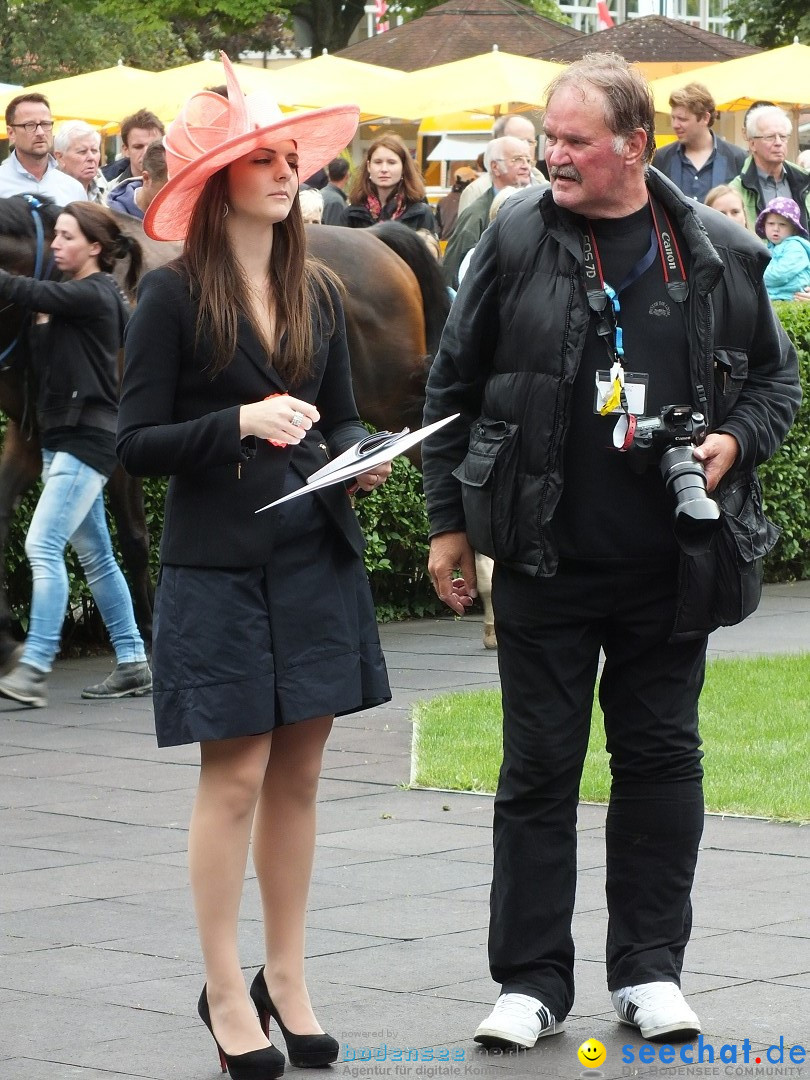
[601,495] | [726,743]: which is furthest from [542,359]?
[726,743]

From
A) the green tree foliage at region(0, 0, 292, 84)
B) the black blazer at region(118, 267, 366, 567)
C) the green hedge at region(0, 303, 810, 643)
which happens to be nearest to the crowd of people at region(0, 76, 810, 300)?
the green hedge at region(0, 303, 810, 643)

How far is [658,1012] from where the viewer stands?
3998 millimetres

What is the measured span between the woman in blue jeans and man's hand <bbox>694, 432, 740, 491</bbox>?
453 centimetres

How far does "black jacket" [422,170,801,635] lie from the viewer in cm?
401

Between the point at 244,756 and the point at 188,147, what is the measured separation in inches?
50.3

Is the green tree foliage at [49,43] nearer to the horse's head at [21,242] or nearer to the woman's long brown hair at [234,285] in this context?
the horse's head at [21,242]

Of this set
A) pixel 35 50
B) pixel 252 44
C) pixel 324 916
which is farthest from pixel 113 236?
pixel 252 44

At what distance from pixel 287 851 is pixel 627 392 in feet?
3.88

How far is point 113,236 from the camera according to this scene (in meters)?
8.21

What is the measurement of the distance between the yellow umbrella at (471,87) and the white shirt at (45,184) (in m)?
9.52

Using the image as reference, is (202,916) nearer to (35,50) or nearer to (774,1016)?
(774,1016)

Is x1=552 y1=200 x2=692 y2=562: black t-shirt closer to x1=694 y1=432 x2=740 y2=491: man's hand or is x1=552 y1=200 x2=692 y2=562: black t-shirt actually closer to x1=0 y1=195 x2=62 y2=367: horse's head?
x1=694 y1=432 x2=740 y2=491: man's hand

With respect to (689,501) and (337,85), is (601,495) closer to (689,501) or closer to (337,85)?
(689,501)

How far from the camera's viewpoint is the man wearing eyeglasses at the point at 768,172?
42.9ft
